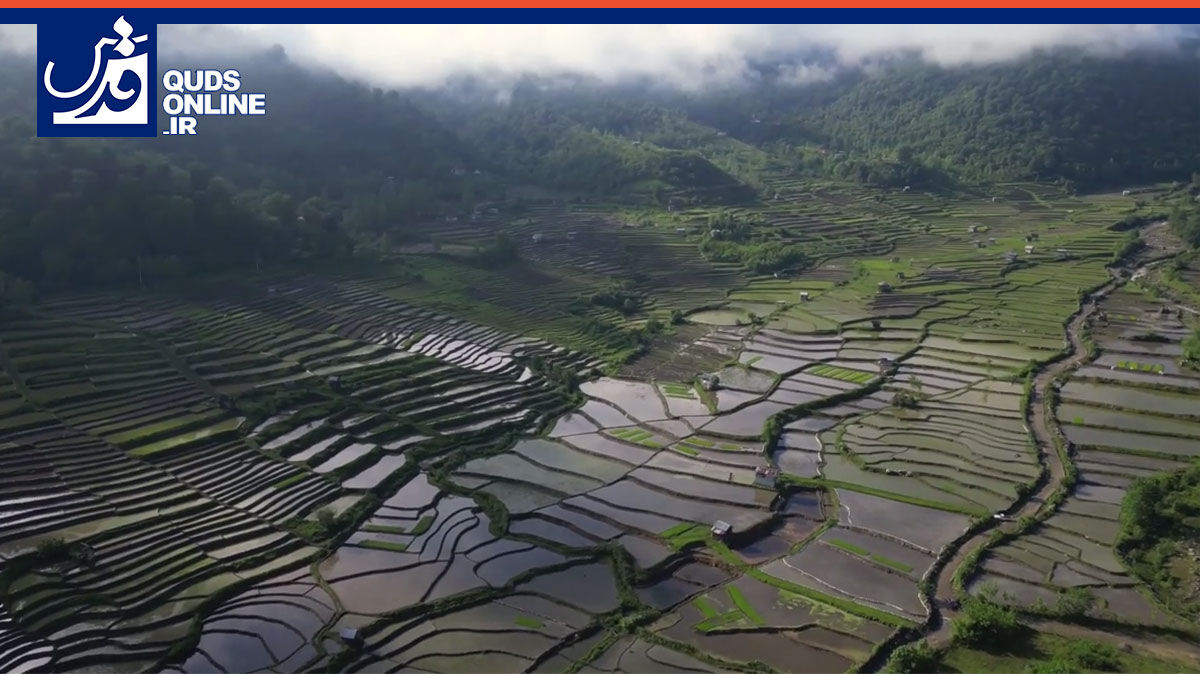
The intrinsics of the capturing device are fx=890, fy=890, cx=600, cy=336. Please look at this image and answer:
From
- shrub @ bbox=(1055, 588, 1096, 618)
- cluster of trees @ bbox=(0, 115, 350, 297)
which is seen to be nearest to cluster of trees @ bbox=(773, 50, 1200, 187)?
cluster of trees @ bbox=(0, 115, 350, 297)

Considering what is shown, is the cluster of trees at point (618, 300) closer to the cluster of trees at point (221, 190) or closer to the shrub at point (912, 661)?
the cluster of trees at point (221, 190)

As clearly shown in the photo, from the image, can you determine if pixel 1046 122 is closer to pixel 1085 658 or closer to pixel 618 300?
pixel 618 300

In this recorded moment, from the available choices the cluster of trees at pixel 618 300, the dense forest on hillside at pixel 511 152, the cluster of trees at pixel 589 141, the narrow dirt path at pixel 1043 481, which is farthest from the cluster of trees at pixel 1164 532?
the cluster of trees at pixel 589 141

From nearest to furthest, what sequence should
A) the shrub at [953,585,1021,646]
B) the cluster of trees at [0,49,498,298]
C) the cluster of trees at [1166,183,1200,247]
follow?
the shrub at [953,585,1021,646]
the cluster of trees at [0,49,498,298]
the cluster of trees at [1166,183,1200,247]

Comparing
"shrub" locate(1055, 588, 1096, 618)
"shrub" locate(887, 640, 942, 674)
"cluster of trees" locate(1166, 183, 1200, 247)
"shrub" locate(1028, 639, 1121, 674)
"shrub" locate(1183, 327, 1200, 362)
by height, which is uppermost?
"cluster of trees" locate(1166, 183, 1200, 247)

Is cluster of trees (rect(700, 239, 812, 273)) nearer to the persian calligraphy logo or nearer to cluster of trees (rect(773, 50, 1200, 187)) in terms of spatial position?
cluster of trees (rect(773, 50, 1200, 187))
